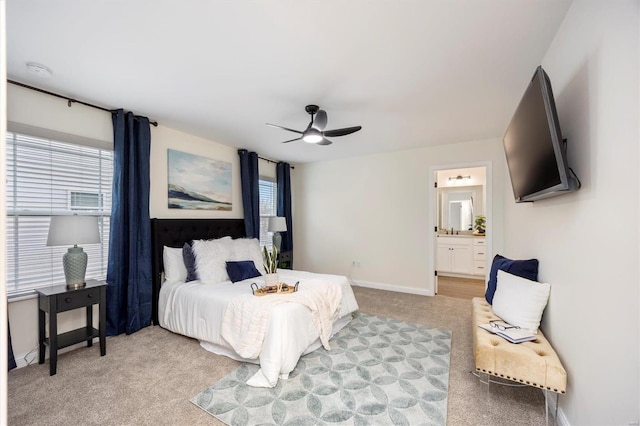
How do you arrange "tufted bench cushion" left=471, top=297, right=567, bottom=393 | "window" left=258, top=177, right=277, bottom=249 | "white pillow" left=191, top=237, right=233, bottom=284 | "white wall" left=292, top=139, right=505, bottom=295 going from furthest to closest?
"window" left=258, top=177, right=277, bottom=249 < "white wall" left=292, top=139, right=505, bottom=295 < "white pillow" left=191, top=237, right=233, bottom=284 < "tufted bench cushion" left=471, top=297, right=567, bottom=393

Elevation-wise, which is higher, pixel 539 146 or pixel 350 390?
pixel 539 146

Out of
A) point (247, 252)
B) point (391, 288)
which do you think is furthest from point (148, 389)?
point (391, 288)

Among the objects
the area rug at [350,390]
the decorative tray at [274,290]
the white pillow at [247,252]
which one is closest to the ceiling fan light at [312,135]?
the decorative tray at [274,290]

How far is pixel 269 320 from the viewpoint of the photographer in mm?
2258

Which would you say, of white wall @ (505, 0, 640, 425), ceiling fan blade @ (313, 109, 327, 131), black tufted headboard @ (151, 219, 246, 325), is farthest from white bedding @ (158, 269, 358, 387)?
white wall @ (505, 0, 640, 425)

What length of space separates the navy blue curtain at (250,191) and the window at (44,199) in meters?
1.88

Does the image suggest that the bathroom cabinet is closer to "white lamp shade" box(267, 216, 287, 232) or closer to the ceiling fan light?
"white lamp shade" box(267, 216, 287, 232)

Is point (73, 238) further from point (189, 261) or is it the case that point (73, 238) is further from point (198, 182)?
point (198, 182)

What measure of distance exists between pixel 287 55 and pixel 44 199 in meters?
2.59

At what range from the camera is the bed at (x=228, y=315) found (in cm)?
219

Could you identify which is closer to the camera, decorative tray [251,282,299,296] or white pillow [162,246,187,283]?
decorative tray [251,282,299,296]

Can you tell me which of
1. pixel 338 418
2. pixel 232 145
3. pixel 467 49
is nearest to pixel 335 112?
pixel 467 49

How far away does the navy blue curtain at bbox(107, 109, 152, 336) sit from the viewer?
289 cm

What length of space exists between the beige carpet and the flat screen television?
1.46 meters
